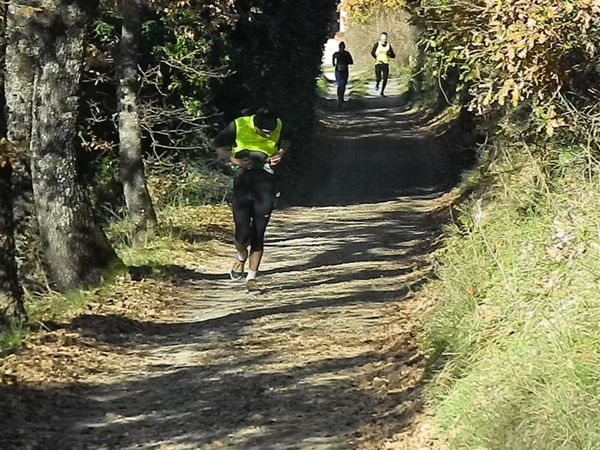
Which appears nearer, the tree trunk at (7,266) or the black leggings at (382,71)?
the tree trunk at (7,266)

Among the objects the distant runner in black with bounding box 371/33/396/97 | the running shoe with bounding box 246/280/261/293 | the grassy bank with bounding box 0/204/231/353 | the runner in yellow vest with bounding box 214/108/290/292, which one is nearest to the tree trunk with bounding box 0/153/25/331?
the grassy bank with bounding box 0/204/231/353

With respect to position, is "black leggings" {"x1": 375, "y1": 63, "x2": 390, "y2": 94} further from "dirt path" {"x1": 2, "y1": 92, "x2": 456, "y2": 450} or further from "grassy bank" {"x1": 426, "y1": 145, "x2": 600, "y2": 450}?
"grassy bank" {"x1": 426, "y1": 145, "x2": 600, "y2": 450}

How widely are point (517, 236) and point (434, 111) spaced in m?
24.3

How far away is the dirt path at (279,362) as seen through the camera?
754 centimetres

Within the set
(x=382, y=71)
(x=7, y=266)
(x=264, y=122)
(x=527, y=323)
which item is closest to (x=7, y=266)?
(x=7, y=266)

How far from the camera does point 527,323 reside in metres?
7.32

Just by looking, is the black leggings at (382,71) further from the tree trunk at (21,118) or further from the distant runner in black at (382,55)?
the tree trunk at (21,118)

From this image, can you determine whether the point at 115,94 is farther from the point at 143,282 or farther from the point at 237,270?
the point at 237,270

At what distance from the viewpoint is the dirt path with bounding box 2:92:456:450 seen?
754cm

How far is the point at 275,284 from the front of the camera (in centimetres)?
1246

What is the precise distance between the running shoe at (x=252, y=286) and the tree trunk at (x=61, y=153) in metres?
1.51

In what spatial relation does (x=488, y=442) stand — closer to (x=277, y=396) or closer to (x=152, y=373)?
(x=277, y=396)

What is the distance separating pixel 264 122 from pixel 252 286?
6.03ft

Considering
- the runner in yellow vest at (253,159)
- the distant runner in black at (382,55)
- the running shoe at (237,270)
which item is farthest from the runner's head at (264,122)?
the distant runner in black at (382,55)
